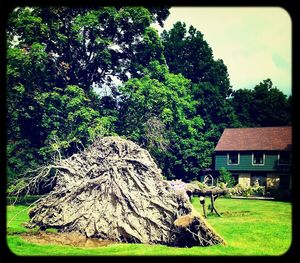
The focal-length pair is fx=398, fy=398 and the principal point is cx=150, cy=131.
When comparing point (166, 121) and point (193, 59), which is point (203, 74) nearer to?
→ point (193, 59)

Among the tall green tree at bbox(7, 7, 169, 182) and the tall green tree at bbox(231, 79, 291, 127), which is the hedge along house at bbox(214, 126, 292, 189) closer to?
the tall green tree at bbox(231, 79, 291, 127)

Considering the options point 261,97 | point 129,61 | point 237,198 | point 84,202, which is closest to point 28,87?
point 129,61

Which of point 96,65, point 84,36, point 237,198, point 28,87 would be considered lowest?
point 237,198

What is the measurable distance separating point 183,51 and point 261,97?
18.6 ft

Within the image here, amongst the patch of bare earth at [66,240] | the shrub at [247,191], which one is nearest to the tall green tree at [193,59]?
the shrub at [247,191]

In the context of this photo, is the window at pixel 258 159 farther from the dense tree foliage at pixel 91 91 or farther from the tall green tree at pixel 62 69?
the tall green tree at pixel 62 69

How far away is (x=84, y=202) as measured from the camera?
367 inches

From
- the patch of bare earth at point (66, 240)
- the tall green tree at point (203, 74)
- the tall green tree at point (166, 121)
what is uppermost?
the tall green tree at point (203, 74)

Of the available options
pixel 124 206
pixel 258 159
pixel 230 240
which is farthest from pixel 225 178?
pixel 124 206

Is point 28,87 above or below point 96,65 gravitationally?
below

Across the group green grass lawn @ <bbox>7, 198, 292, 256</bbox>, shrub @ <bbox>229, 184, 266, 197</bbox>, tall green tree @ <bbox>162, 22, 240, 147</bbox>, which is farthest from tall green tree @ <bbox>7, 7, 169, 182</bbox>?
shrub @ <bbox>229, 184, 266, 197</bbox>

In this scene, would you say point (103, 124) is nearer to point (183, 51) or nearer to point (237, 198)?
point (237, 198)

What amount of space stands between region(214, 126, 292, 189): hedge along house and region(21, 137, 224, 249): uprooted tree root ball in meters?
14.1

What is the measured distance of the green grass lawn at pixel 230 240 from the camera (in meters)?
7.52
